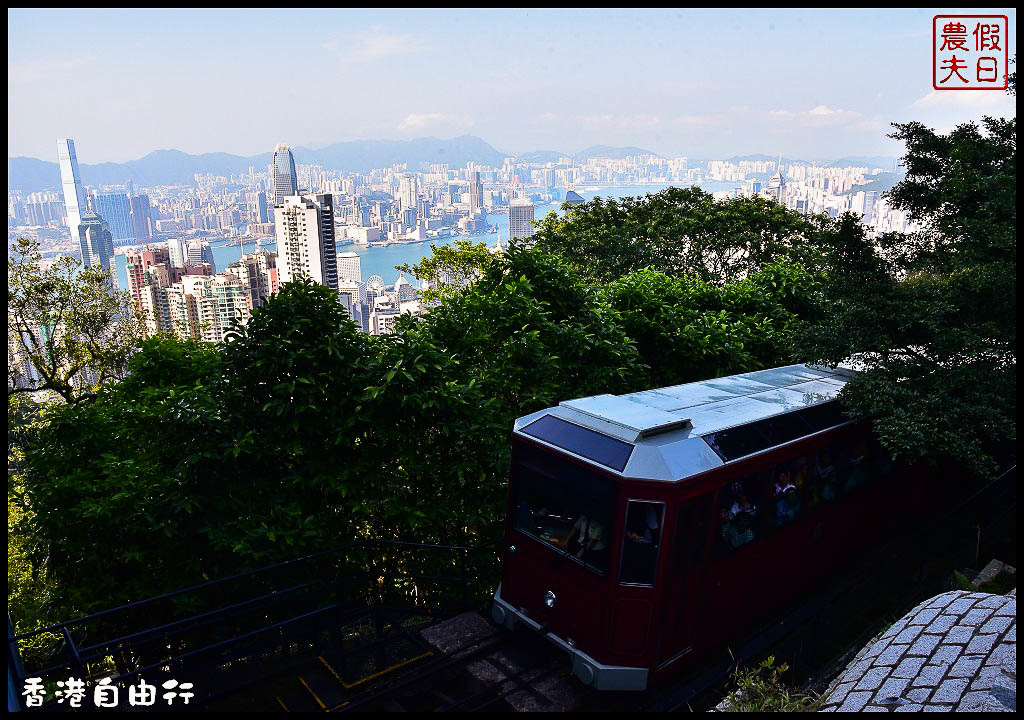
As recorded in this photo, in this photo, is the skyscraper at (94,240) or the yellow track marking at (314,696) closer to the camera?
the yellow track marking at (314,696)

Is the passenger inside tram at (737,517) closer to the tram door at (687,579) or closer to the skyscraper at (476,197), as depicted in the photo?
the tram door at (687,579)

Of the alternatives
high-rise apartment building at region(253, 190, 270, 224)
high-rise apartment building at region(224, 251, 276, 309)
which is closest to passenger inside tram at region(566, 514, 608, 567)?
high-rise apartment building at region(224, 251, 276, 309)

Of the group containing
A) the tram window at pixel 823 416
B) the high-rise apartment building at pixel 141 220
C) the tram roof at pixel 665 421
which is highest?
the high-rise apartment building at pixel 141 220

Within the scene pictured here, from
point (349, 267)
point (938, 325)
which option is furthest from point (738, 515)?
point (349, 267)

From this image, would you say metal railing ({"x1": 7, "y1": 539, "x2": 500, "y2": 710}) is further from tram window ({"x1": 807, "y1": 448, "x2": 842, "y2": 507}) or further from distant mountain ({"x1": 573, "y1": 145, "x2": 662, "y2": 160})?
distant mountain ({"x1": 573, "y1": 145, "x2": 662, "y2": 160})

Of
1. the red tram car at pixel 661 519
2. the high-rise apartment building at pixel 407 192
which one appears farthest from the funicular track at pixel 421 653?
the high-rise apartment building at pixel 407 192

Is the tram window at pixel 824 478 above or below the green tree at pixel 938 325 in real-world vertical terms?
below

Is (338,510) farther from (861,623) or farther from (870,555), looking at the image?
(870,555)
